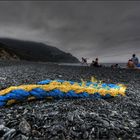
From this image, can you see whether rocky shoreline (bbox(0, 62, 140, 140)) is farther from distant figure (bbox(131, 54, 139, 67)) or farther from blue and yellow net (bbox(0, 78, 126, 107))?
distant figure (bbox(131, 54, 139, 67))

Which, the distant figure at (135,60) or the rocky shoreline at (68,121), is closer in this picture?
the rocky shoreline at (68,121)

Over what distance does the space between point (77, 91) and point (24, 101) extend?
1.83 metres

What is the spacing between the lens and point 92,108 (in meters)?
5.54

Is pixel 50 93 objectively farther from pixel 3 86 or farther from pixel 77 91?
pixel 3 86

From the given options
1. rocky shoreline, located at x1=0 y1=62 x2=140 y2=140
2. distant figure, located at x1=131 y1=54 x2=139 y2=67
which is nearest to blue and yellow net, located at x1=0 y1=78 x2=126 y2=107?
rocky shoreline, located at x1=0 y1=62 x2=140 y2=140

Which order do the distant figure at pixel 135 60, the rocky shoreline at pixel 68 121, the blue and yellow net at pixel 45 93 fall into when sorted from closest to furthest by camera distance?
the rocky shoreline at pixel 68 121
the blue and yellow net at pixel 45 93
the distant figure at pixel 135 60

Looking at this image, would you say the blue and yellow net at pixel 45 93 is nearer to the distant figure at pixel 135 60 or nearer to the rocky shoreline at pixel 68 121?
the rocky shoreline at pixel 68 121

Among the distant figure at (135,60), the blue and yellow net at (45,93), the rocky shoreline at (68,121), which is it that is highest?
the distant figure at (135,60)

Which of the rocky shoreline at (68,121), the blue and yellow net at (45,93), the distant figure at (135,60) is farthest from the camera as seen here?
the distant figure at (135,60)

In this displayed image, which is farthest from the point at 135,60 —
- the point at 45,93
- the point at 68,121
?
the point at 68,121

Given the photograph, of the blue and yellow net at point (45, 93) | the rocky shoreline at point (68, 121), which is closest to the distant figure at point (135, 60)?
the blue and yellow net at point (45, 93)

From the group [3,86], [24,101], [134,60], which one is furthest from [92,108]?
[134,60]

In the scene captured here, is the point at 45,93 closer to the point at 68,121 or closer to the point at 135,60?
the point at 68,121

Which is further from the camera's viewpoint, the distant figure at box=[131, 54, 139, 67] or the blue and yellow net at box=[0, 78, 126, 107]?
the distant figure at box=[131, 54, 139, 67]
